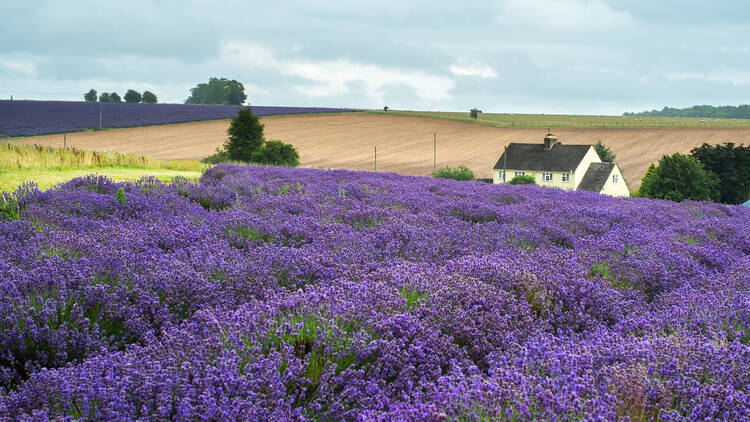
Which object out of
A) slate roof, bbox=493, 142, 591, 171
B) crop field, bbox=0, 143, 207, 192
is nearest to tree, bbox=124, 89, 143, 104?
slate roof, bbox=493, 142, 591, 171

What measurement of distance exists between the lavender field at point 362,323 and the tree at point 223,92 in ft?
320

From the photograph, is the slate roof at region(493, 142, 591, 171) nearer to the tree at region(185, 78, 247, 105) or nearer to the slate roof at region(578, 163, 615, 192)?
the slate roof at region(578, 163, 615, 192)

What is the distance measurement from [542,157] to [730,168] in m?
14.4

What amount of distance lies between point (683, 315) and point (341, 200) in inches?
159

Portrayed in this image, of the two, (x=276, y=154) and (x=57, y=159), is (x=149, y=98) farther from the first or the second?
(x=57, y=159)

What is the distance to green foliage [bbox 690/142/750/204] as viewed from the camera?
4303 centimetres

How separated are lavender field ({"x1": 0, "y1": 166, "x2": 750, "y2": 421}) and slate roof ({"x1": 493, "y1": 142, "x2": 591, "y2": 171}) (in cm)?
4608

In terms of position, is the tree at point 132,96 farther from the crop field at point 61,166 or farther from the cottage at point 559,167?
the crop field at point 61,166

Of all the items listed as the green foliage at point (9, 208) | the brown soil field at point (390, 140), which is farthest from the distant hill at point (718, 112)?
the green foliage at point (9, 208)

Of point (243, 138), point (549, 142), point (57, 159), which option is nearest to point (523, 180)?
point (549, 142)

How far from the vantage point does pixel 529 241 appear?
473 cm

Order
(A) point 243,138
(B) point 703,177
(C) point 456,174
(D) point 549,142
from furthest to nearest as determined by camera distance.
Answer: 1. (D) point 549,142
2. (A) point 243,138
3. (C) point 456,174
4. (B) point 703,177

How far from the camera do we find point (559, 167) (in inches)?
1954

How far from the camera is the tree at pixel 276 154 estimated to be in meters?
44.3
